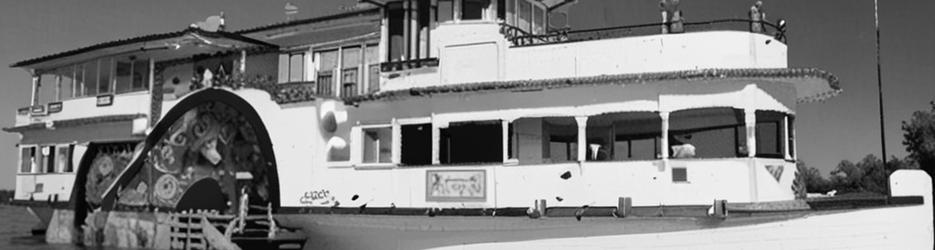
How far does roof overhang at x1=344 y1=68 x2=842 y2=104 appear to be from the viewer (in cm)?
1355

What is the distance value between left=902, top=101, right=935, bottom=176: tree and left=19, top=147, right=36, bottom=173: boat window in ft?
107

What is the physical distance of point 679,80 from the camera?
45.4 ft

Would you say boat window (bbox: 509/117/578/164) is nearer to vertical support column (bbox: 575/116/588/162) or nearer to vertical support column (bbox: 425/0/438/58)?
vertical support column (bbox: 575/116/588/162)

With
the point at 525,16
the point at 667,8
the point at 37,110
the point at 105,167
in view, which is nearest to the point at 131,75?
the point at 105,167

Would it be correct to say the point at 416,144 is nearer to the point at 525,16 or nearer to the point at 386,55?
the point at 386,55

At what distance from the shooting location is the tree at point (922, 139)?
100 ft

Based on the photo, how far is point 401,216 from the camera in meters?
16.1

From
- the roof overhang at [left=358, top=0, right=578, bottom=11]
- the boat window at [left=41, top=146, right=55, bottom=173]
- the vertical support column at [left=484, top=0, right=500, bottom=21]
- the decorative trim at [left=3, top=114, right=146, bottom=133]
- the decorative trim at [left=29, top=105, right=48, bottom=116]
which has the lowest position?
the boat window at [left=41, top=146, right=55, bottom=173]

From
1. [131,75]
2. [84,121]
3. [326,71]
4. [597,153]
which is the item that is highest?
[131,75]

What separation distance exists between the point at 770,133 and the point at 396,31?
808cm

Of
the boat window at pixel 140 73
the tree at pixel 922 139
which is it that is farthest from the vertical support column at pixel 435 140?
the tree at pixel 922 139

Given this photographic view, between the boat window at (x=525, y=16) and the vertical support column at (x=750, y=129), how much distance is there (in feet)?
19.7

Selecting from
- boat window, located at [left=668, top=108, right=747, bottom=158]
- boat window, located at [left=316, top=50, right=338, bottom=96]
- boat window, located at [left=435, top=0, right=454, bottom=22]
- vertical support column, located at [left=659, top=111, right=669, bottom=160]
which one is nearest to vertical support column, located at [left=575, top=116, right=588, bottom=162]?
vertical support column, located at [left=659, top=111, right=669, bottom=160]

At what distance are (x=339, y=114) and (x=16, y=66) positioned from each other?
16.3 m
